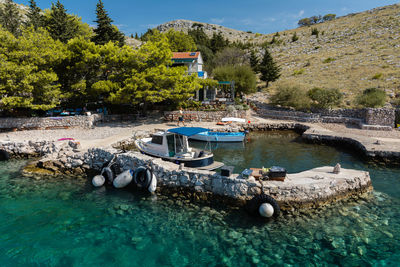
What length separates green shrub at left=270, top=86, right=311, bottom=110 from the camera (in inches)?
1332

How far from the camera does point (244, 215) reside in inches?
434

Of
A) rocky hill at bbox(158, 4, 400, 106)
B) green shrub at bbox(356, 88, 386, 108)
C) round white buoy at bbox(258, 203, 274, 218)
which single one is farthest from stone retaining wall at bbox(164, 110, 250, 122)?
round white buoy at bbox(258, 203, 274, 218)

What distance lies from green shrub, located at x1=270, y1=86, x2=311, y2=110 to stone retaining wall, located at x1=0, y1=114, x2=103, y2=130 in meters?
27.3

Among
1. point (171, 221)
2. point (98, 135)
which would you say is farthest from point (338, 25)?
point (171, 221)

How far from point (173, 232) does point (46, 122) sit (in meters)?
23.7

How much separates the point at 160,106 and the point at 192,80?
7287mm

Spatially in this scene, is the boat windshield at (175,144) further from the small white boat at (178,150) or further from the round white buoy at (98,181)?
the round white buoy at (98,181)

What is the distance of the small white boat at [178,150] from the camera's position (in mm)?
15257

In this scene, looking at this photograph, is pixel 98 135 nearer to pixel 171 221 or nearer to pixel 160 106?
pixel 160 106

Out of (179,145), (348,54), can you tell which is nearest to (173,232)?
(179,145)

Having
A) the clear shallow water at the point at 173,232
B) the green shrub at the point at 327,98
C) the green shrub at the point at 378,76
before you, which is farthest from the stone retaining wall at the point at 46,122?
the green shrub at the point at 378,76

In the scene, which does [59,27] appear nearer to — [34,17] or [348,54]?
[34,17]

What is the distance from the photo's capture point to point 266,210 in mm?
10406

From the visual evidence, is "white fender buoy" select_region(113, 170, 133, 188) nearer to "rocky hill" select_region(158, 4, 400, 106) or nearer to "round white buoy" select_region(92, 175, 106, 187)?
"round white buoy" select_region(92, 175, 106, 187)
